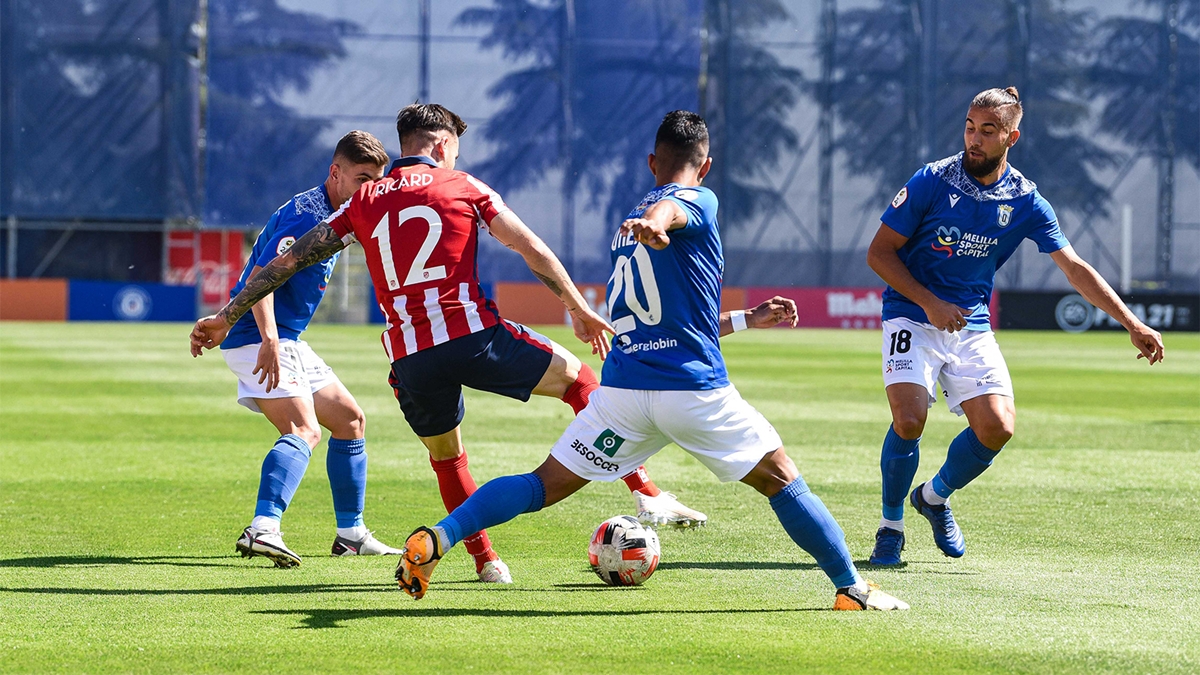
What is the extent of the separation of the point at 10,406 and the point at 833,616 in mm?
12318

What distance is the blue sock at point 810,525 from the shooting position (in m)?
5.38

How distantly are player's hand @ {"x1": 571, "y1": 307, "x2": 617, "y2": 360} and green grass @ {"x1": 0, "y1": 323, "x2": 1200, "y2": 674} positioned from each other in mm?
1000

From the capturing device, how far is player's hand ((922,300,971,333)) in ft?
21.4

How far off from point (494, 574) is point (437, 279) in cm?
126

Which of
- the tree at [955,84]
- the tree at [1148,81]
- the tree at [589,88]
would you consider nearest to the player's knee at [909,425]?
the tree at [589,88]

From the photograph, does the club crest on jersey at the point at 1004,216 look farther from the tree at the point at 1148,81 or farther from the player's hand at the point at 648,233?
the tree at the point at 1148,81

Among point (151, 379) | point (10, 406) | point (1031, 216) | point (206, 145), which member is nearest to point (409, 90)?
point (206, 145)

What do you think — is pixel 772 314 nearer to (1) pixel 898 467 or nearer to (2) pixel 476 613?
(1) pixel 898 467

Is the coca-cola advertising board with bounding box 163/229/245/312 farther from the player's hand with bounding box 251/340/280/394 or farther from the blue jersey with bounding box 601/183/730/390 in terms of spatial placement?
the blue jersey with bounding box 601/183/730/390

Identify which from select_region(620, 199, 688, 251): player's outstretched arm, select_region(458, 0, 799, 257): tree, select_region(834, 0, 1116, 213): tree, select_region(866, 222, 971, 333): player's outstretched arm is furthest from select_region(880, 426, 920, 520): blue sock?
select_region(834, 0, 1116, 213): tree

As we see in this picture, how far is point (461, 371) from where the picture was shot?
5977mm

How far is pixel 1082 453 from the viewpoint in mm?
11633

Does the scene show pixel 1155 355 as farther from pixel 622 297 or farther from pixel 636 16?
pixel 636 16

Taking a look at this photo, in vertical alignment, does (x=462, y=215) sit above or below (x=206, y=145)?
below
